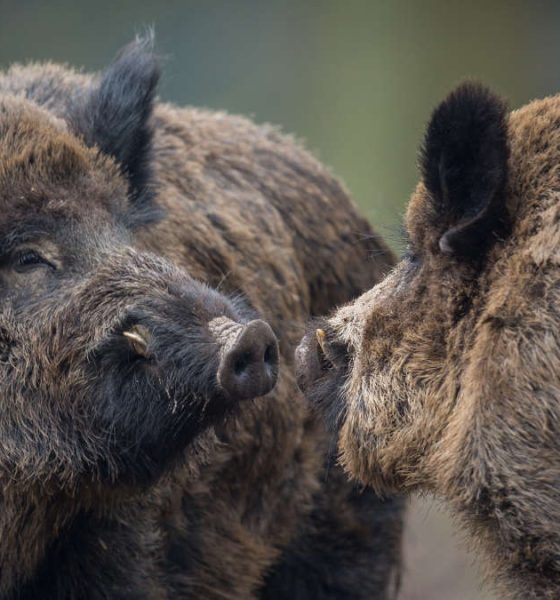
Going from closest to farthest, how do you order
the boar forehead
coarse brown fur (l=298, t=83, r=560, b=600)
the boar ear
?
coarse brown fur (l=298, t=83, r=560, b=600)
the boar ear
the boar forehead

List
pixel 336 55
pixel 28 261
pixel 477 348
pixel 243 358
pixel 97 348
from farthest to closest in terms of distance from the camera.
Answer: pixel 336 55
pixel 28 261
pixel 97 348
pixel 243 358
pixel 477 348

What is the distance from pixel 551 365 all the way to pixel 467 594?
18.4 feet

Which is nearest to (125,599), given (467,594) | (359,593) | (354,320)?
(354,320)

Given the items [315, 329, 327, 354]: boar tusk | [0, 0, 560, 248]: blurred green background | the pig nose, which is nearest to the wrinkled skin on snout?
the pig nose

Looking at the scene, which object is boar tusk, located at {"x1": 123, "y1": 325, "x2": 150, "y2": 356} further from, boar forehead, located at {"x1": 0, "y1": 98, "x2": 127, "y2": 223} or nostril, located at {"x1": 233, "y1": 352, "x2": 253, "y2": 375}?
boar forehead, located at {"x1": 0, "y1": 98, "x2": 127, "y2": 223}

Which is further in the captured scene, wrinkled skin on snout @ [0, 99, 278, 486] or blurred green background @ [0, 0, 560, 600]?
blurred green background @ [0, 0, 560, 600]

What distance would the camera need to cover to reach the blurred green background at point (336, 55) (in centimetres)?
1314

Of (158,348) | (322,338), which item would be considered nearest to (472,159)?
(322,338)

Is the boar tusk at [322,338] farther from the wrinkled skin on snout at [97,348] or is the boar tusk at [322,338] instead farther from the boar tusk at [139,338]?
the boar tusk at [139,338]

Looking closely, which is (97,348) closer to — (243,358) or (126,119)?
(243,358)

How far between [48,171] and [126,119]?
1.83 ft

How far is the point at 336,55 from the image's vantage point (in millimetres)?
14406

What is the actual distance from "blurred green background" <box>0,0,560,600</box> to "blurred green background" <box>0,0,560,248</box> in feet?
0.04

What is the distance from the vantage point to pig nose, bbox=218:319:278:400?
4.18 metres
